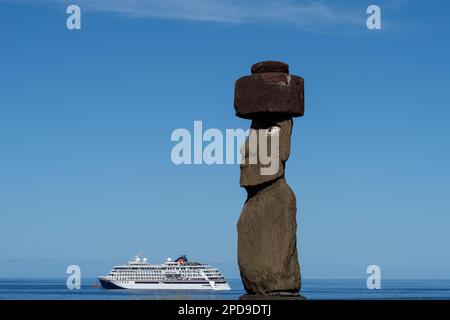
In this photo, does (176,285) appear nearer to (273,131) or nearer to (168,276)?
(168,276)

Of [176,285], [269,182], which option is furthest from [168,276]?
[269,182]

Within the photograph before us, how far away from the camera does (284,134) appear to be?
1942 centimetres

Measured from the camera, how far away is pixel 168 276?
349 feet

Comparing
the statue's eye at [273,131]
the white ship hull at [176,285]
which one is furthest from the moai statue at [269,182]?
the white ship hull at [176,285]

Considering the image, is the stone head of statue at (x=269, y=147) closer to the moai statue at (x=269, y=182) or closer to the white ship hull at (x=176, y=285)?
the moai statue at (x=269, y=182)

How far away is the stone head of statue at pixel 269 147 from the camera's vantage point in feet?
63.6

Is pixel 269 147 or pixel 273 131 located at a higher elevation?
pixel 273 131

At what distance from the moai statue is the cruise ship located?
85595 mm

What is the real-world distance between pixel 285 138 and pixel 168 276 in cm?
8833

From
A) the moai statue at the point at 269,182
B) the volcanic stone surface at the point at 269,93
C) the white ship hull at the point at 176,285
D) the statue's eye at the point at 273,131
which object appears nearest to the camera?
the volcanic stone surface at the point at 269,93

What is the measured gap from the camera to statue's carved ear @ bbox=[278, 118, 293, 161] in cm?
1938
